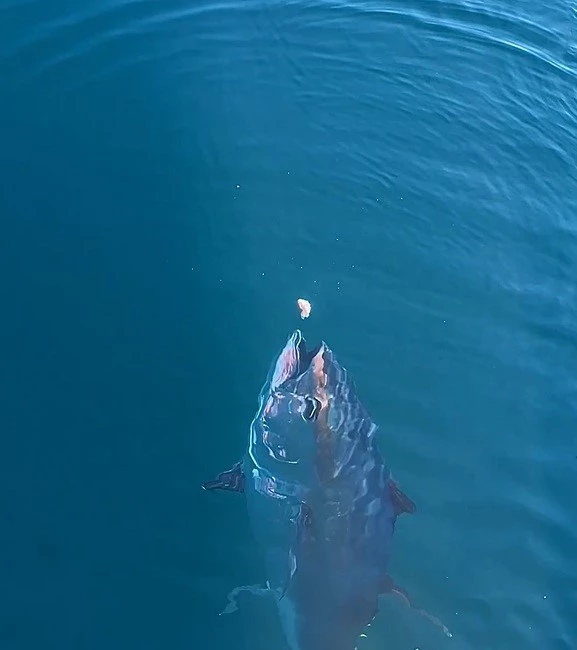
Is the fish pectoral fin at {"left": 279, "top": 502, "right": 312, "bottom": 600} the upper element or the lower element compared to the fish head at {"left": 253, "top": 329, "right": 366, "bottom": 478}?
lower

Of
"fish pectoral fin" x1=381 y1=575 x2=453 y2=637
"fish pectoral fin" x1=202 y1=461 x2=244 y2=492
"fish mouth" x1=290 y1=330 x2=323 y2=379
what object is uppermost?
"fish mouth" x1=290 y1=330 x2=323 y2=379

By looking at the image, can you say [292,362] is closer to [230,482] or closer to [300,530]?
[230,482]

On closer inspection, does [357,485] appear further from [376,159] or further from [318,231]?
[376,159]

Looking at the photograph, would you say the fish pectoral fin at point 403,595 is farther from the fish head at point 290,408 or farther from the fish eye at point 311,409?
the fish eye at point 311,409

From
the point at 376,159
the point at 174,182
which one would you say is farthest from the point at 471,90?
the point at 174,182

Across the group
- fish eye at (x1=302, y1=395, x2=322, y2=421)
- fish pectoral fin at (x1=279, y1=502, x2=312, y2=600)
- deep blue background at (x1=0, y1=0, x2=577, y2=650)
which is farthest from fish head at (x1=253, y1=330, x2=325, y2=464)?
deep blue background at (x1=0, y1=0, x2=577, y2=650)

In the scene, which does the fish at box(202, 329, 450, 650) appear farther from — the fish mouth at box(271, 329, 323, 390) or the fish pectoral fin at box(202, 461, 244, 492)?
the fish pectoral fin at box(202, 461, 244, 492)

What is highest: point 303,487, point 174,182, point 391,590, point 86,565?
point 174,182
